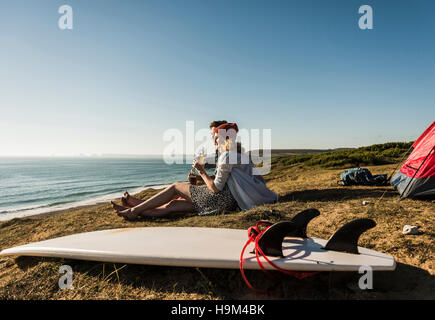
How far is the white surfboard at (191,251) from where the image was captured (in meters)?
1.76

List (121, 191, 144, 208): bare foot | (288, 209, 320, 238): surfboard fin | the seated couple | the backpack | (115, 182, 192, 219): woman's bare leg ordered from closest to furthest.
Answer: (288, 209, 320, 238): surfboard fin < the seated couple < (115, 182, 192, 219): woman's bare leg < (121, 191, 144, 208): bare foot < the backpack

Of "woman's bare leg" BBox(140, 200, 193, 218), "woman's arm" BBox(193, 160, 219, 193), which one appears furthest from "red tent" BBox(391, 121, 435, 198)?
"woman's bare leg" BBox(140, 200, 193, 218)

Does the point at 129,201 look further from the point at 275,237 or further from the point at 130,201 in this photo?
the point at 275,237

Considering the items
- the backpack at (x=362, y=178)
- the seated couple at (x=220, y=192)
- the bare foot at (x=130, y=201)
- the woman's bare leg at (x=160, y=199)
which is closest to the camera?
the seated couple at (x=220, y=192)

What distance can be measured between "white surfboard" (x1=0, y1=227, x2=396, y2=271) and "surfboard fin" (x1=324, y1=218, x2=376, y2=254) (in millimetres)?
50

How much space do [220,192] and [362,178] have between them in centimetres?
409

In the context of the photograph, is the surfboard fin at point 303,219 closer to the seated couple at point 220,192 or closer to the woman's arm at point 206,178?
the seated couple at point 220,192

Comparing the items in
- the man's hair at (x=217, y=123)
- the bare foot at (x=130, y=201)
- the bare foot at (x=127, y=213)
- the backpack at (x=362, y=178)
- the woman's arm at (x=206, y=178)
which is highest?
the man's hair at (x=217, y=123)

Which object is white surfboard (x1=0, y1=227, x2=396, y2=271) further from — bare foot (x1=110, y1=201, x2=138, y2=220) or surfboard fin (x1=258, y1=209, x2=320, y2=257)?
bare foot (x1=110, y1=201, x2=138, y2=220)

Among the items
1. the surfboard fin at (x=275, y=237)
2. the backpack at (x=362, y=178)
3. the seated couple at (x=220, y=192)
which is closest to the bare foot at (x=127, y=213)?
the seated couple at (x=220, y=192)

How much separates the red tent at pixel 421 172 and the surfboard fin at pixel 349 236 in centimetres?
318

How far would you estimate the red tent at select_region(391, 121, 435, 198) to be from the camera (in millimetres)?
3973

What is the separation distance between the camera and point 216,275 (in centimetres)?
204

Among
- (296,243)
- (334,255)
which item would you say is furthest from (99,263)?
(334,255)
